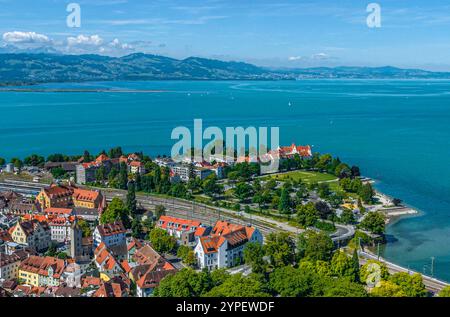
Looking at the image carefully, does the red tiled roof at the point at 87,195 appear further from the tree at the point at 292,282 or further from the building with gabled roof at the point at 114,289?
the tree at the point at 292,282

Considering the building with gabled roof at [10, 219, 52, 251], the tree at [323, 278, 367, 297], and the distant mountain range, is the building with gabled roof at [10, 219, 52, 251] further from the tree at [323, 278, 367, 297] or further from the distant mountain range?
the distant mountain range

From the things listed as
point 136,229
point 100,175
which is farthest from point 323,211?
point 100,175

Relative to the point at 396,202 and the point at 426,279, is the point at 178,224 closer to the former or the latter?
the point at 426,279

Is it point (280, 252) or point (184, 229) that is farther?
point (184, 229)

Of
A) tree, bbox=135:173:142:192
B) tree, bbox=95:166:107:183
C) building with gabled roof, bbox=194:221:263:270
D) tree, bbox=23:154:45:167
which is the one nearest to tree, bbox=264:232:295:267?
building with gabled roof, bbox=194:221:263:270

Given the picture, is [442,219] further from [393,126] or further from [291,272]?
[393,126]

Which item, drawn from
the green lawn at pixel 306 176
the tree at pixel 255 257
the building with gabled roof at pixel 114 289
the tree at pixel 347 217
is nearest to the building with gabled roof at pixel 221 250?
the tree at pixel 255 257

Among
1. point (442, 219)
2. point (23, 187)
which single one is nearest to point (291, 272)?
point (442, 219)
